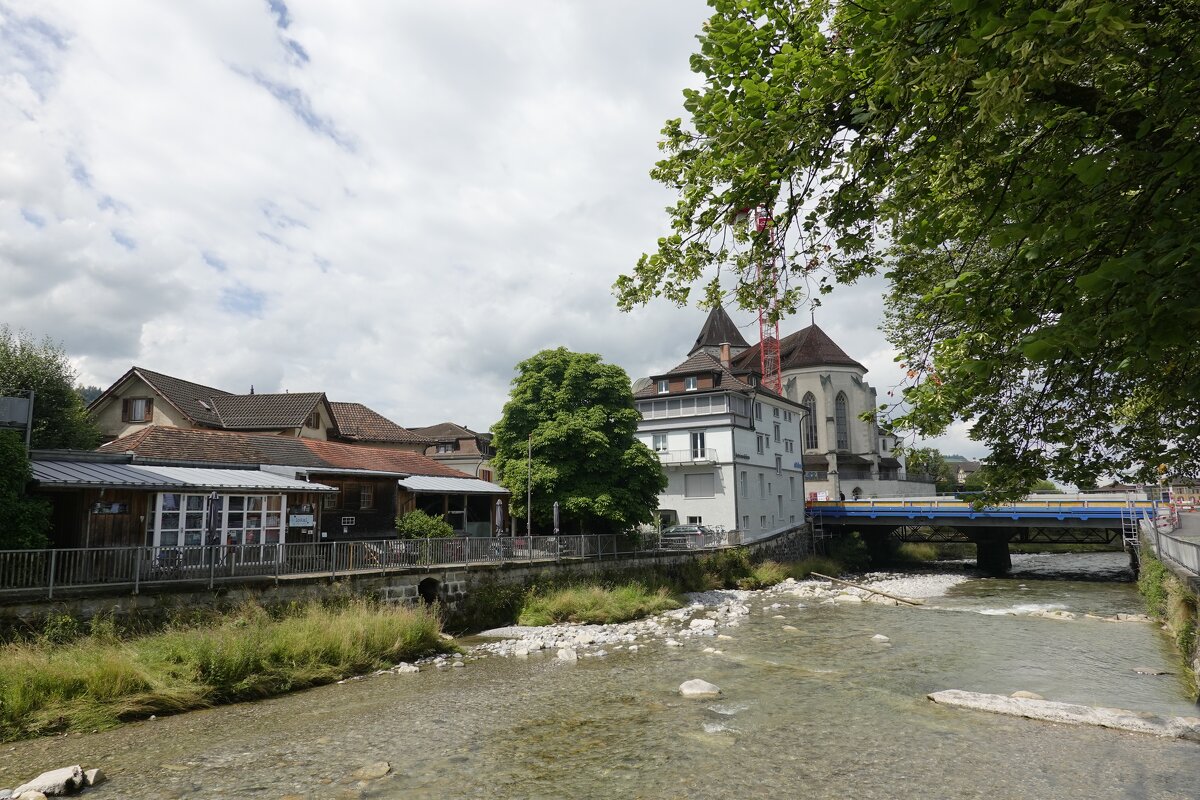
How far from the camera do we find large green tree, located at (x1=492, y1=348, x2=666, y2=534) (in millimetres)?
31156

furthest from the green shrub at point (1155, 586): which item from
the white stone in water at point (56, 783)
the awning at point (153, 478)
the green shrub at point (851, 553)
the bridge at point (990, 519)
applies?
the white stone in water at point (56, 783)

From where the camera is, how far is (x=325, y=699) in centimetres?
1424

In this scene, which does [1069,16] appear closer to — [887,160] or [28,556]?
[887,160]

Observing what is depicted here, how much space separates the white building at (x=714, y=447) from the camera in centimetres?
4506

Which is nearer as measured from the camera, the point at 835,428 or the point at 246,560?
the point at 246,560

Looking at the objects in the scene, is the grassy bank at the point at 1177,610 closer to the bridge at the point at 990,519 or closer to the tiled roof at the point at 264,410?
the bridge at the point at 990,519

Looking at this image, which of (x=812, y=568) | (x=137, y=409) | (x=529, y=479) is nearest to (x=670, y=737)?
(x=529, y=479)

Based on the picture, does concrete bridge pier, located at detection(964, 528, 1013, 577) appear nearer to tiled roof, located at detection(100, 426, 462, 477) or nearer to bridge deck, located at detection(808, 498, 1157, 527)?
bridge deck, located at detection(808, 498, 1157, 527)

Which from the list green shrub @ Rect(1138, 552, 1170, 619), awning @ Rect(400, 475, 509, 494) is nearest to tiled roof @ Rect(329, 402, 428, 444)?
awning @ Rect(400, 475, 509, 494)

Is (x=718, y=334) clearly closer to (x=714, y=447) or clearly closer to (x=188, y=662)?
(x=714, y=447)

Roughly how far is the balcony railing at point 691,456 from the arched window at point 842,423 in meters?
33.3

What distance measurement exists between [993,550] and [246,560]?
4588cm

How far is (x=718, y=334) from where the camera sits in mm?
77188

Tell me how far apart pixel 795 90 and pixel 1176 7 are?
2.38 m
